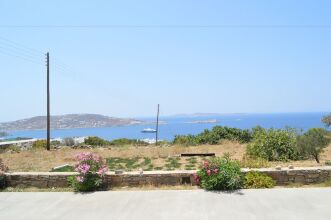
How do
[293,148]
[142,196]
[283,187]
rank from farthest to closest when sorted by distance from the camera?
[293,148]
[283,187]
[142,196]

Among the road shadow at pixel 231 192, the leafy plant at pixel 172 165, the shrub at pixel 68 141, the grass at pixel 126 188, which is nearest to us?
the road shadow at pixel 231 192

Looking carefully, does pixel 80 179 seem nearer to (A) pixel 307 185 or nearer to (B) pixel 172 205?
(B) pixel 172 205

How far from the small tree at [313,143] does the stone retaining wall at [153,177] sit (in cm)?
359

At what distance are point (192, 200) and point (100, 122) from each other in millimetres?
127709

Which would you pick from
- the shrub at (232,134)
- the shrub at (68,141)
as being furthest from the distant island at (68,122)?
the shrub at (232,134)

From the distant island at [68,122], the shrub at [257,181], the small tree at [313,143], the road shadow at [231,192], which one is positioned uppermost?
the small tree at [313,143]

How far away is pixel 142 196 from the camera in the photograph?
784 centimetres

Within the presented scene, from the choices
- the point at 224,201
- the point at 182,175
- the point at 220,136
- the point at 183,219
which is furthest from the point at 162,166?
the point at 220,136

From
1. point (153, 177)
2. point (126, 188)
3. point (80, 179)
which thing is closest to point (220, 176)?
point (153, 177)

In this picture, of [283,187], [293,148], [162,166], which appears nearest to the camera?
[283,187]

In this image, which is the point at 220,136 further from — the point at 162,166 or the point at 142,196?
the point at 142,196

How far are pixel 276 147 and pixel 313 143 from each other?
201 centimetres

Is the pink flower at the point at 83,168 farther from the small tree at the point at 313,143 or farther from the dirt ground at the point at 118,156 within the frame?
the small tree at the point at 313,143

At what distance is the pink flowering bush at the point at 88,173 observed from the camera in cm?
852
